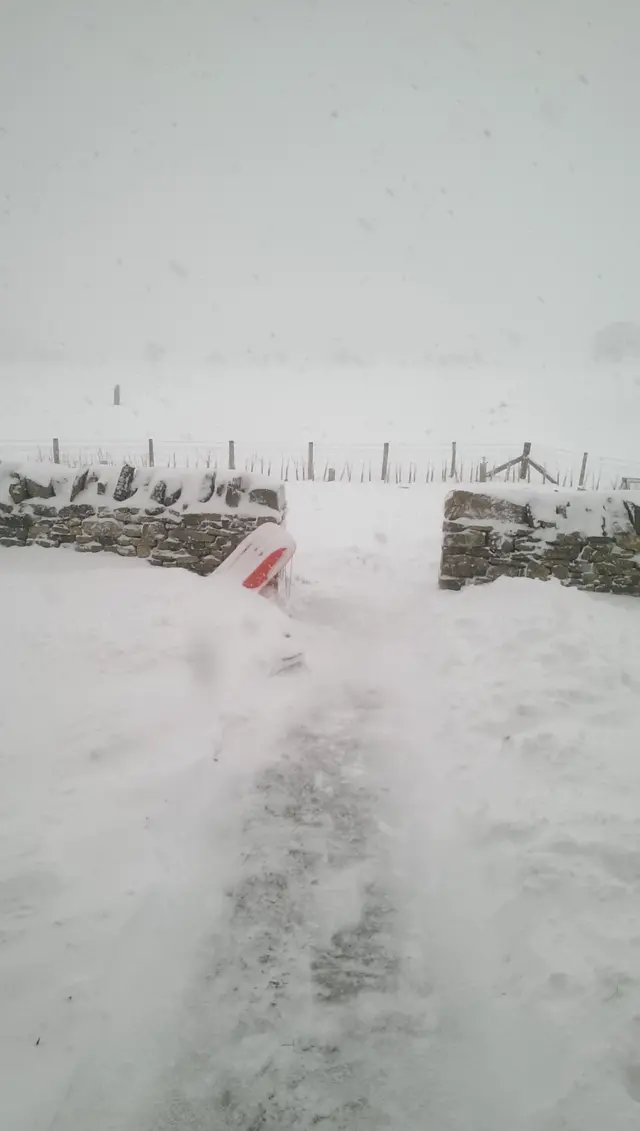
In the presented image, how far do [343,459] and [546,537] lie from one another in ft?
51.0

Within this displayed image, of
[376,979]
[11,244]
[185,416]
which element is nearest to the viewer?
[376,979]

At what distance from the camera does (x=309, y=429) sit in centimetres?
3128

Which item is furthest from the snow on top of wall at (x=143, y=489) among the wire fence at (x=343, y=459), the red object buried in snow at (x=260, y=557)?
the wire fence at (x=343, y=459)

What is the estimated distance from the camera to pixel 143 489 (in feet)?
20.8

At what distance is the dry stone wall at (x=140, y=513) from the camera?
6.24m

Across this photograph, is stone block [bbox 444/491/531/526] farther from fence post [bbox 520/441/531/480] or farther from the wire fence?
fence post [bbox 520/441/531/480]

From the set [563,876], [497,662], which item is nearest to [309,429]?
[497,662]

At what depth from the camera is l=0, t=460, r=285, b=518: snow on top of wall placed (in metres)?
6.27

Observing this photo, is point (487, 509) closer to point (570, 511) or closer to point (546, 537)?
point (546, 537)

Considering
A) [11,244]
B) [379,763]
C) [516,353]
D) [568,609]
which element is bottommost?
[379,763]

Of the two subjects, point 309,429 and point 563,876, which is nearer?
point 563,876

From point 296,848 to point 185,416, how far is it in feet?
113

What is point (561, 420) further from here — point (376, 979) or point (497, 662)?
point (376, 979)

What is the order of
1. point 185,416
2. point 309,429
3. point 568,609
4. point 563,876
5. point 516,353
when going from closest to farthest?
point 563,876 < point 568,609 < point 309,429 < point 185,416 < point 516,353
